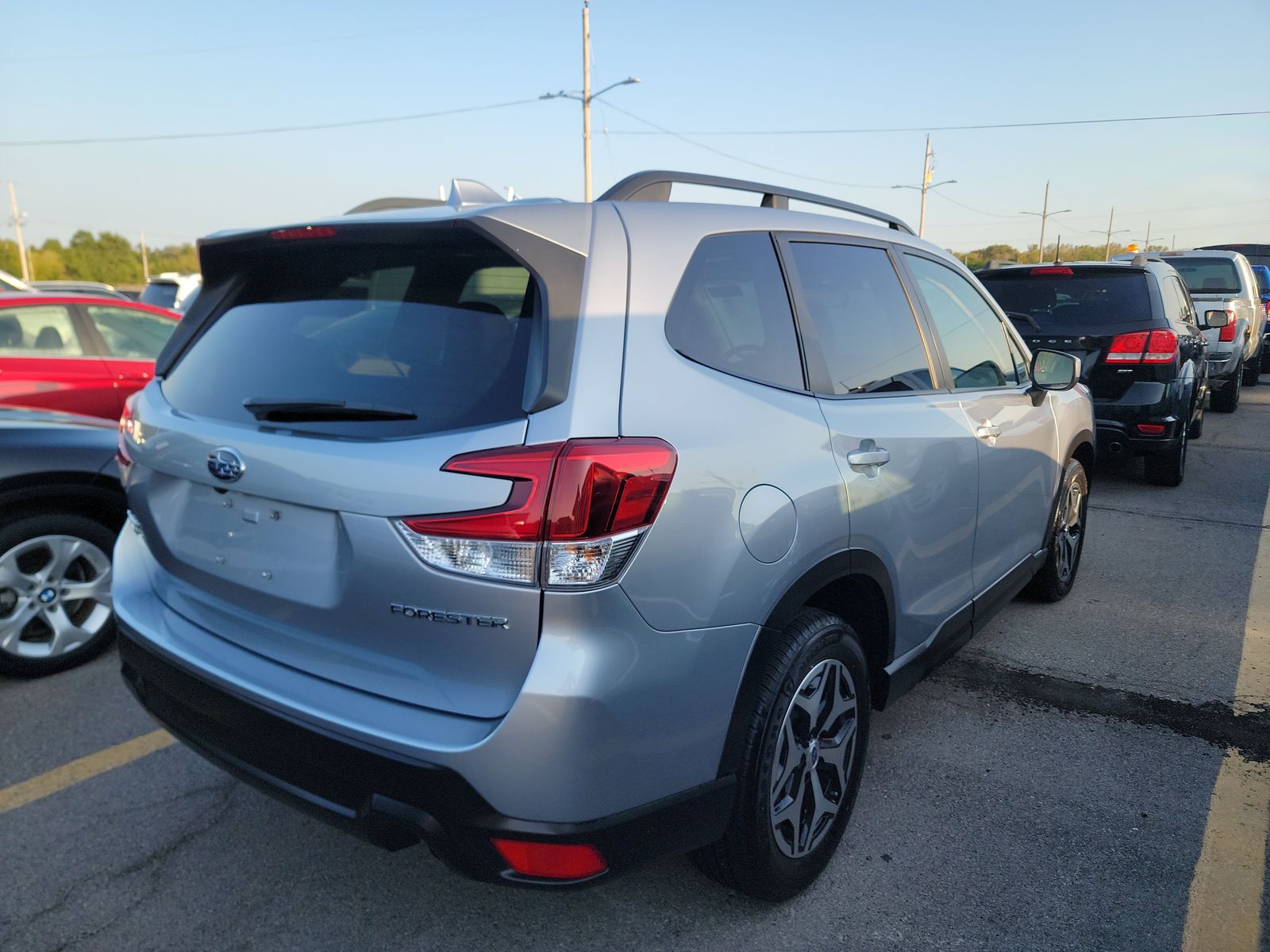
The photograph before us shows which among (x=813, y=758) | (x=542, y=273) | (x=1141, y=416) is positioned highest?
(x=542, y=273)

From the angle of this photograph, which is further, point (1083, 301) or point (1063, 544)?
point (1083, 301)

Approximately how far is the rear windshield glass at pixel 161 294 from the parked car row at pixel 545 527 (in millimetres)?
14160

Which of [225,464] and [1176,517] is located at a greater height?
[225,464]

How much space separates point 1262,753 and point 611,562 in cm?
276

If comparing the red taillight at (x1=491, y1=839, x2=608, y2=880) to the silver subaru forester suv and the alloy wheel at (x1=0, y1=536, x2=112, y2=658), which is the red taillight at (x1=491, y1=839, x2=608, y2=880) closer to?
the silver subaru forester suv

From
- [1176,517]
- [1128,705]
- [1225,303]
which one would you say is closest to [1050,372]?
[1128,705]

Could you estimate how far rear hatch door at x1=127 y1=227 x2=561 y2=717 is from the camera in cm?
176

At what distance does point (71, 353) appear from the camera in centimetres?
627

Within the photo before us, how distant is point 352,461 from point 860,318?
1613 millimetres

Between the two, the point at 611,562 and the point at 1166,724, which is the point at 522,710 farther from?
the point at 1166,724

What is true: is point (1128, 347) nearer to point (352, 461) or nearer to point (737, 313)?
point (737, 313)

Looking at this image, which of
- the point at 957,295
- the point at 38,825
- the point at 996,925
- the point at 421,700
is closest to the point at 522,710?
the point at 421,700

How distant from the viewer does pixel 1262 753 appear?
3.15 metres

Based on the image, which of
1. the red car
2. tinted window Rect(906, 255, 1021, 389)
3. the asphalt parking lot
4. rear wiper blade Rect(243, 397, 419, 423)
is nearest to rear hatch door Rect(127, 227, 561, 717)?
→ rear wiper blade Rect(243, 397, 419, 423)
